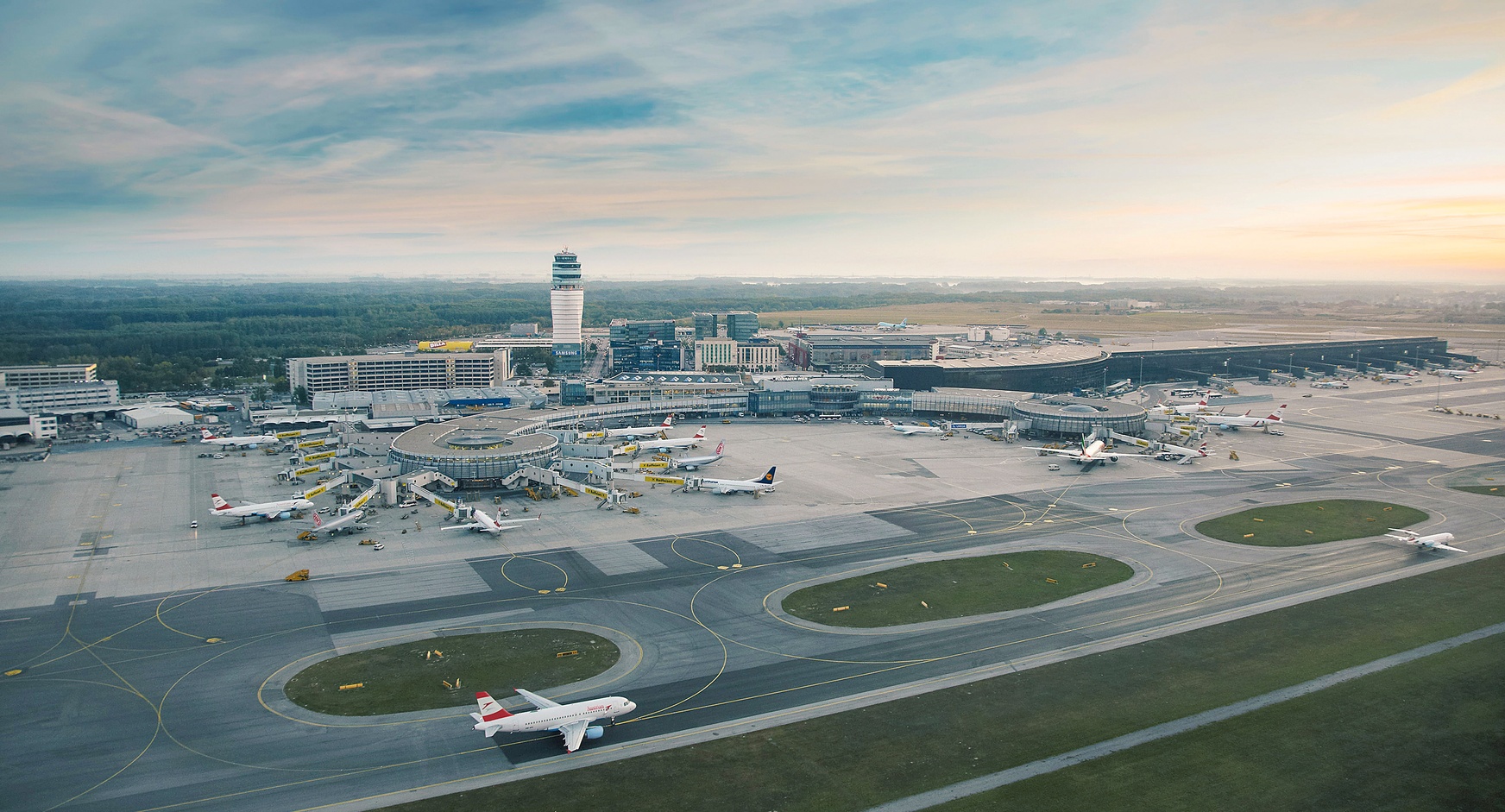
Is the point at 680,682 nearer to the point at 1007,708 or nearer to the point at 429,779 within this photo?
the point at 429,779

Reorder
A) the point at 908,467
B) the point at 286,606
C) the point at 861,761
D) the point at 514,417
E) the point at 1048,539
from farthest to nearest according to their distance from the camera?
the point at 514,417 < the point at 908,467 < the point at 1048,539 < the point at 286,606 < the point at 861,761

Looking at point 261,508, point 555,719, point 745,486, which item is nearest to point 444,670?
point 555,719

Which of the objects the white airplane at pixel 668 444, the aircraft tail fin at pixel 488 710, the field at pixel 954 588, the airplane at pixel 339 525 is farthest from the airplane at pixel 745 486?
the aircraft tail fin at pixel 488 710

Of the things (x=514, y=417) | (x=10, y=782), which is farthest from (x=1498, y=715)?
(x=514, y=417)

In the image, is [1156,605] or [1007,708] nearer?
[1007,708]

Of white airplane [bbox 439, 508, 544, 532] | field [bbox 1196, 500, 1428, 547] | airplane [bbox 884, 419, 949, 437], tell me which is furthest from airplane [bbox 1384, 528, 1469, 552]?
→ white airplane [bbox 439, 508, 544, 532]

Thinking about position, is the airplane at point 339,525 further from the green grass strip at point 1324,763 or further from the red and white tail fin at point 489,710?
the green grass strip at point 1324,763

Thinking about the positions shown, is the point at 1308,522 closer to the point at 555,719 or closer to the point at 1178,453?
the point at 1178,453
